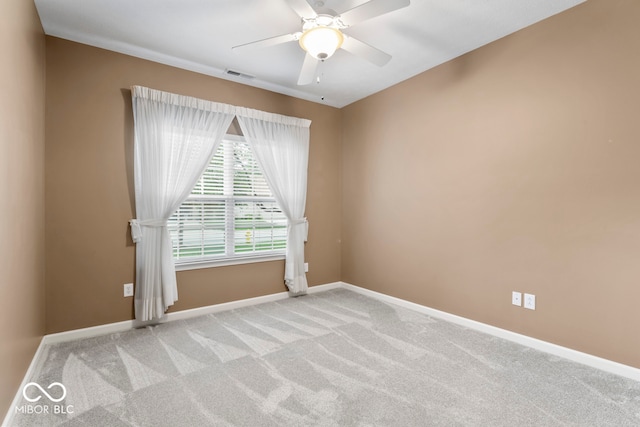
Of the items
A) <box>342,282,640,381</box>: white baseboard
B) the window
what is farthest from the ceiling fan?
<box>342,282,640,381</box>: white baseboard

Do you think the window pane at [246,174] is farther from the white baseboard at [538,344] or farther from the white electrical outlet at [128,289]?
the white baseboard at [538,344]

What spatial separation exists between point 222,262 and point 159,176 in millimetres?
1160

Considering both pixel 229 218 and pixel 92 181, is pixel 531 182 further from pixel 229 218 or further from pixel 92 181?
pixel 92 181

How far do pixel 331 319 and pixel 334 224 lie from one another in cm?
162

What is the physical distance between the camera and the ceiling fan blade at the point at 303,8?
1856 mm

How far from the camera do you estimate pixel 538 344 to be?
2557mm

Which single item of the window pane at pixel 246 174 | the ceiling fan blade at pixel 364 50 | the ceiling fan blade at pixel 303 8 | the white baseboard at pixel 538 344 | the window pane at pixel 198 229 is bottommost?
the white baseboard at pixel 538 344

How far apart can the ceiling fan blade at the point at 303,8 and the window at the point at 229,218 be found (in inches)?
76.0

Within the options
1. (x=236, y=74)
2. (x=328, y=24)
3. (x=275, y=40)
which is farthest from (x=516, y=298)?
(x=236, y=74)

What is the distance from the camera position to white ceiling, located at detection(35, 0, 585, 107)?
7.73 ft

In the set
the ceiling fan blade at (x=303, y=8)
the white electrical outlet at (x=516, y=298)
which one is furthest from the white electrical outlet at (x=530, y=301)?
the ceiling fan blade at (x=303, y=8)

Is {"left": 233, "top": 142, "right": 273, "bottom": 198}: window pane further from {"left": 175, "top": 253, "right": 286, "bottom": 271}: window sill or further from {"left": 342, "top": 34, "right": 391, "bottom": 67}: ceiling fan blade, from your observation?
{"left": 342, "top": 34, "right": 391, "bottom": 67}: ceiling fan blade

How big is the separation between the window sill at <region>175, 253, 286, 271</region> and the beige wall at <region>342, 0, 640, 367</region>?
1.47m

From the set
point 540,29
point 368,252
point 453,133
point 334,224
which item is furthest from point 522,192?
point 334,224
